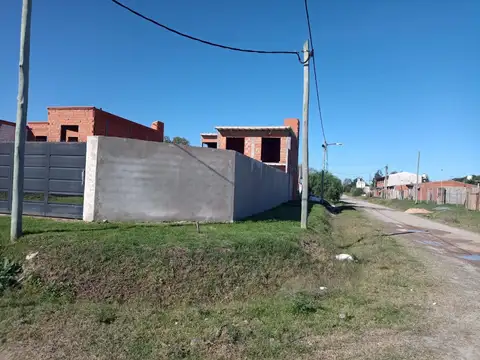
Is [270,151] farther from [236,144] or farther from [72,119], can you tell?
[72,119]

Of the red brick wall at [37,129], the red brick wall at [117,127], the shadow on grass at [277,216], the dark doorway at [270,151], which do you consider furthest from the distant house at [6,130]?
the dark doorway at [270,151]

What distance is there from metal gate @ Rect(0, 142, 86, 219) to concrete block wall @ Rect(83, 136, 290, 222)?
1.08ft

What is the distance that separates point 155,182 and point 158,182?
0.08 metres

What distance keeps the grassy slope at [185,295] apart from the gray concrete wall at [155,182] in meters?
0.86

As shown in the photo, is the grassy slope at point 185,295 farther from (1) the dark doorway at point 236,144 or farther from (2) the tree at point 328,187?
(2) the tree at point 328,187

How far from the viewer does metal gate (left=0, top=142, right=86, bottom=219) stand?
9891 mm

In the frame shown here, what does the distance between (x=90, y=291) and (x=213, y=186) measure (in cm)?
551

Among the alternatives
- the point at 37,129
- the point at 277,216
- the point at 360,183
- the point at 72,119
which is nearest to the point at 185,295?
the point at 277,216

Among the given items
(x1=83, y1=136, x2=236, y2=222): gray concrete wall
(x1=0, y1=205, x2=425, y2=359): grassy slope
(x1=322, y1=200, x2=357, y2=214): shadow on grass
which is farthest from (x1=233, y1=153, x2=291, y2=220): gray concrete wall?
(x1=322, y1=200, x2=357, y2=214): shadow on grass

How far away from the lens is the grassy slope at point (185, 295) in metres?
4.38

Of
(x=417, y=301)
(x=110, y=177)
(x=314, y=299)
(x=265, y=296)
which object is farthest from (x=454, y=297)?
(x=110, y=177)

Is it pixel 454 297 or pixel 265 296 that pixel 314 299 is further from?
pixel 454 297

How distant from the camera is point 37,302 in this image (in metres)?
5.59

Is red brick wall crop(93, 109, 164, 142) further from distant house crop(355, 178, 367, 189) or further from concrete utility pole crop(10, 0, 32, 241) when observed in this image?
distant house crop(355, 178, 367, 189)
